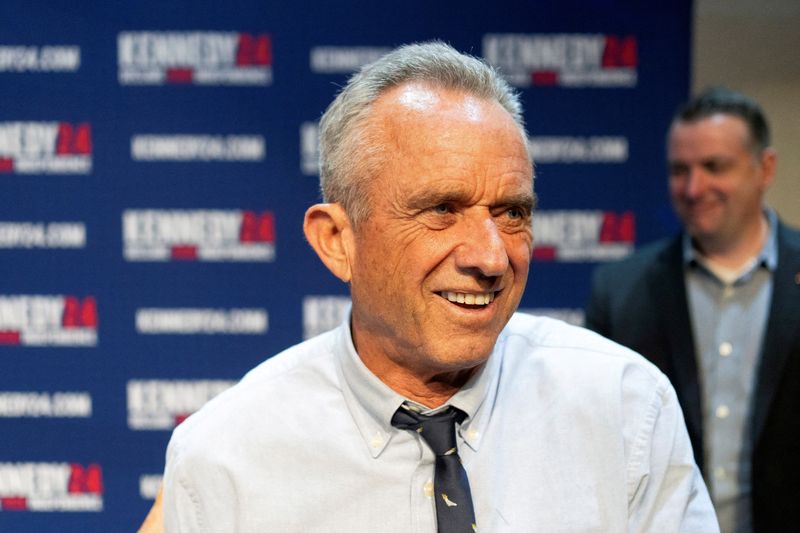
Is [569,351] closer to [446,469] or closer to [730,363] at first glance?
[446,469]

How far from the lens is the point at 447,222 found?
4.07 feet

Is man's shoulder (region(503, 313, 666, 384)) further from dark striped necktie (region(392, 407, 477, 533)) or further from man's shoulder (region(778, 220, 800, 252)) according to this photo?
man's shoulder (region(778, 220, 800, 252))

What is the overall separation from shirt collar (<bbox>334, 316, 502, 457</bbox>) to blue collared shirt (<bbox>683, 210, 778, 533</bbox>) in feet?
4.27

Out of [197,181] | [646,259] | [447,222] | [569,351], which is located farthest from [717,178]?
[197,181]

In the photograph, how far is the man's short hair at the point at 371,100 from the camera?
1287 mm

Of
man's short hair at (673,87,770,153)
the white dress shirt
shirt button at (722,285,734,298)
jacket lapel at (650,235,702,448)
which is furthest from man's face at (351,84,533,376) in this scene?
man's short hair at (673,87,770,153)

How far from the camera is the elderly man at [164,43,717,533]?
124cm

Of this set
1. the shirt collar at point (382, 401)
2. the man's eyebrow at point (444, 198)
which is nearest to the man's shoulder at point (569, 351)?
the shirt collar at point (382, 401)

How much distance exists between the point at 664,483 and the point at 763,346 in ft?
4.21

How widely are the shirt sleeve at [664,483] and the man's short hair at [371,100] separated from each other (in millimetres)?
485

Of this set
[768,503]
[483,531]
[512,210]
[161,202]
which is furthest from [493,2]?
[483,531]

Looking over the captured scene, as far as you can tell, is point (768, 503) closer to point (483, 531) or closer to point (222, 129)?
point (483, 531)

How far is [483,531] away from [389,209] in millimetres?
488

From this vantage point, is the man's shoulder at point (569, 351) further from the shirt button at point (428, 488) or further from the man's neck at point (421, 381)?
the shirt button at point (428, 488)
